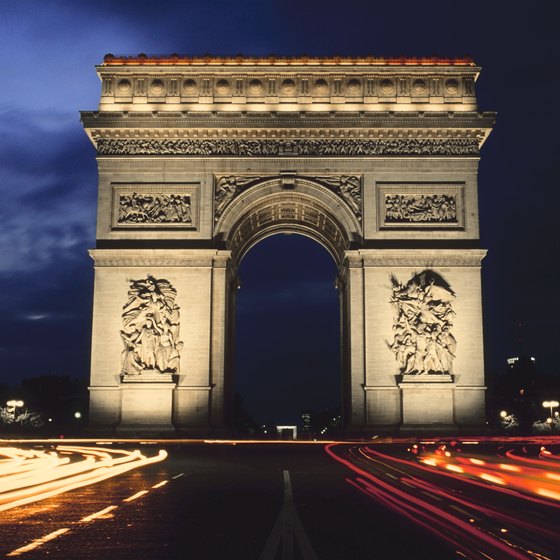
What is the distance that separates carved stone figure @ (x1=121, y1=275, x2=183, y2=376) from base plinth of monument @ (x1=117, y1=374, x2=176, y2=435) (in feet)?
2.23

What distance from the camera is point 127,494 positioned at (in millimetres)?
13820

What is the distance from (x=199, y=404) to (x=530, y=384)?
265 feet

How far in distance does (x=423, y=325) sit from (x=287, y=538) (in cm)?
3041

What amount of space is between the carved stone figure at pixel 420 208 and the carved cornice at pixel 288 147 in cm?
208

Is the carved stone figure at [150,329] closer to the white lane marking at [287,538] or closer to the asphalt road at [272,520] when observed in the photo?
the asphalt road at [272,520]

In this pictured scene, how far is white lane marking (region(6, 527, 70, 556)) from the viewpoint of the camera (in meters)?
8.28

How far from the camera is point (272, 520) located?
10820 mm

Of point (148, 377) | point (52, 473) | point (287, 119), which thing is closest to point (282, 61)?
point (287, 119)

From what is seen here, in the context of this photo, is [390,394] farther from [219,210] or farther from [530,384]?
[530,384]

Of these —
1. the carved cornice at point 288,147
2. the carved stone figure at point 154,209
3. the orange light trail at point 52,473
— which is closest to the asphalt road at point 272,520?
the orange light trail at point 52,473

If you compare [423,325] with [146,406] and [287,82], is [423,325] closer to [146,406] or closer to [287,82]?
[146,406]

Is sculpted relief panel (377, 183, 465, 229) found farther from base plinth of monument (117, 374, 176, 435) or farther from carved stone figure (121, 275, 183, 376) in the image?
base plinth of monument (117, 374, 176, 435)

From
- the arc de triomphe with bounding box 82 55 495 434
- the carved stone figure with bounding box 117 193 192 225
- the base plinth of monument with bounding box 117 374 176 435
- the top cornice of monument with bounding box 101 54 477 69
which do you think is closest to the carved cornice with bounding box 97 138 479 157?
the arc de triomphe with bounding box 82 55 495 434

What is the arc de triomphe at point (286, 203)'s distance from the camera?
1512 inches
